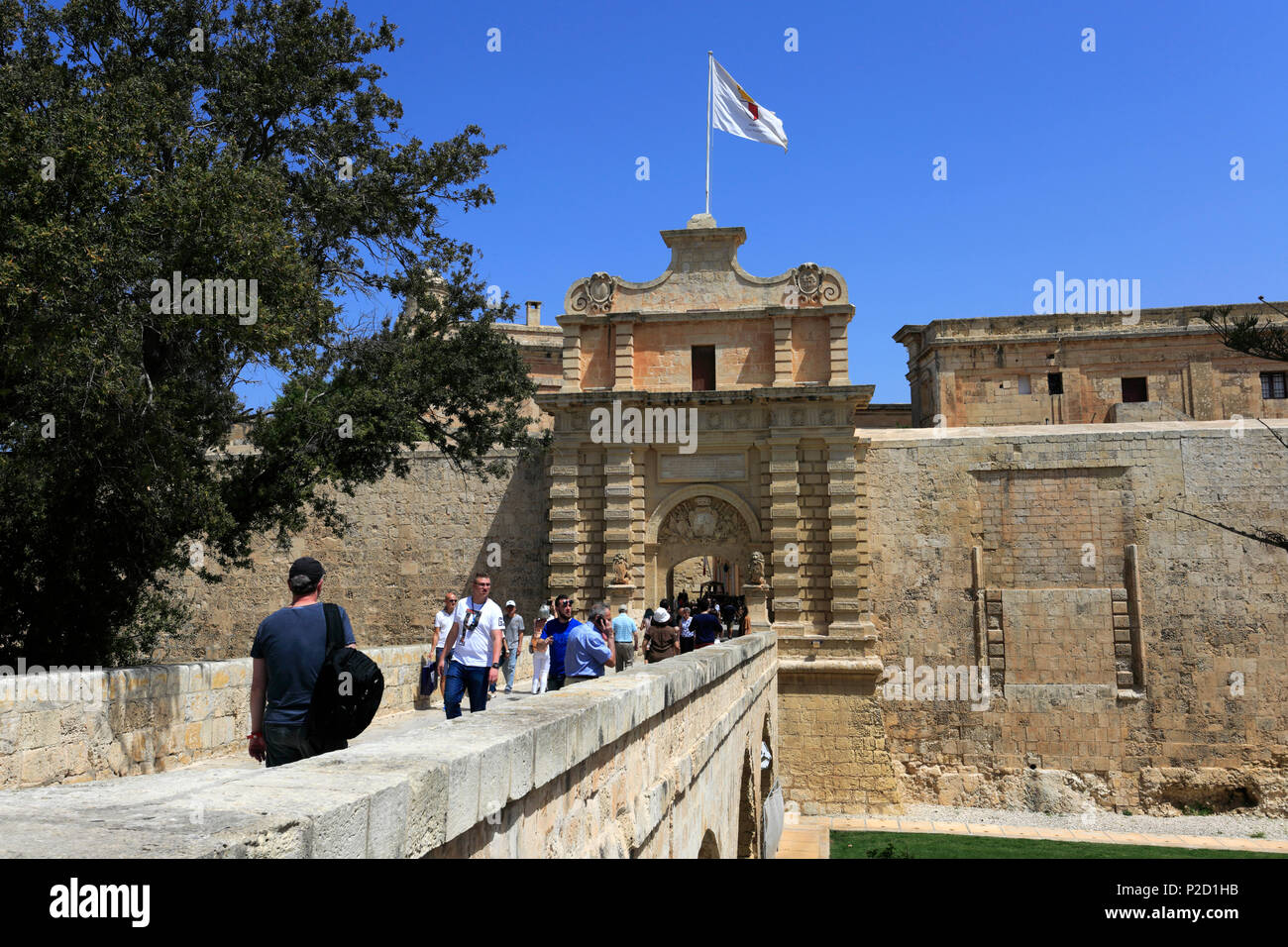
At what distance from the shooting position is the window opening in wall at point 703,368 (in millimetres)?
20531

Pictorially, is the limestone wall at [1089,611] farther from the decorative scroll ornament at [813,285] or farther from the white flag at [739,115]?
the white flag at [739,115]

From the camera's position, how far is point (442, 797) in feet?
9.44

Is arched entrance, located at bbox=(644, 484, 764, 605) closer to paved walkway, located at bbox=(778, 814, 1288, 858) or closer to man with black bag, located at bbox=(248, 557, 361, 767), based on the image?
paved walkway, located at bbox=(778, 814, 1288, 858)

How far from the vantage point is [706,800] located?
8.38 m

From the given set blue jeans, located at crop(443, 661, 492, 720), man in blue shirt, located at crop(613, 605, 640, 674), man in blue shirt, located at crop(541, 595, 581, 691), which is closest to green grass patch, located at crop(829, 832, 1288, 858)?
man in blue shirt, located at crop(613, 605, 640, 674)

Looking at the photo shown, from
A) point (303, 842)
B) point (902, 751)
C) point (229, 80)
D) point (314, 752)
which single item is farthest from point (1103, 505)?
point (303, 842)

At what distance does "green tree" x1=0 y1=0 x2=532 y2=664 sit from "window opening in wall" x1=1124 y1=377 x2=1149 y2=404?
68.9 feet

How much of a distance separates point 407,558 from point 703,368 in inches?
330

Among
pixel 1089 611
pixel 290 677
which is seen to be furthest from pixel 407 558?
pixel 290 677

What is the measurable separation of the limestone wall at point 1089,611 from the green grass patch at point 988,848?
2.33 meters

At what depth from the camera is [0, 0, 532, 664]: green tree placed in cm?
927
